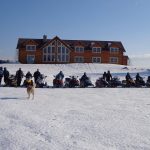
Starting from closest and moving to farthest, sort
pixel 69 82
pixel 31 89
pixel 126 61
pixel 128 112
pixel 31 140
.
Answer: pixel 31 140
pixel 128 112
pixel 31 89
pixel 69 82
pixel 126 61

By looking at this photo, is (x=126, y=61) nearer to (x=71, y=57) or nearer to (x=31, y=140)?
(x=71, y=57)

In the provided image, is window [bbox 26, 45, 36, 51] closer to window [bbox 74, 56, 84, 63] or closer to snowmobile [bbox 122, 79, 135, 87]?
window [bbox 74, 56, 84, 63]

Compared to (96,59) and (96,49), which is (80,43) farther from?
(96,59)

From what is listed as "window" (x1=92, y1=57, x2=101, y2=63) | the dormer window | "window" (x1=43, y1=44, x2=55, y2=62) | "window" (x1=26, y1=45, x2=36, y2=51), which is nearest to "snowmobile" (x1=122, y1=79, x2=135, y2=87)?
"window" (x1=43, y1=44, x2=55, y2=62)

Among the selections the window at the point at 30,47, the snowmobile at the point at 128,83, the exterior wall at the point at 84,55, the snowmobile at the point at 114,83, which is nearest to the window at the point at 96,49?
the exterior wall at the point at 84,55

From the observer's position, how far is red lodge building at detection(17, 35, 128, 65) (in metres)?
56.3

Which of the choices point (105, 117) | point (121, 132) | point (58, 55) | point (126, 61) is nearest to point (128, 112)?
point (105, 117)

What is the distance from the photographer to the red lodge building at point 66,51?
56312 millimetres

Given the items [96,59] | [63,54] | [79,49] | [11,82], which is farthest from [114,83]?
[96,59]

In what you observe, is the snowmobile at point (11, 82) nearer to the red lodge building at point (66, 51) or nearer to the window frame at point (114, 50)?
the red lodge building at point (66, 51)

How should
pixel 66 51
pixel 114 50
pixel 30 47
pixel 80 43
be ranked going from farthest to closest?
1. pixel 114 50
2. pixel 80 43
3. pixel 66 51
4. pixel 30 47

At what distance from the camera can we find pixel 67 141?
832 cm

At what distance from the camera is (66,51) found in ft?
187

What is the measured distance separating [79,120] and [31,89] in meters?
5.45
